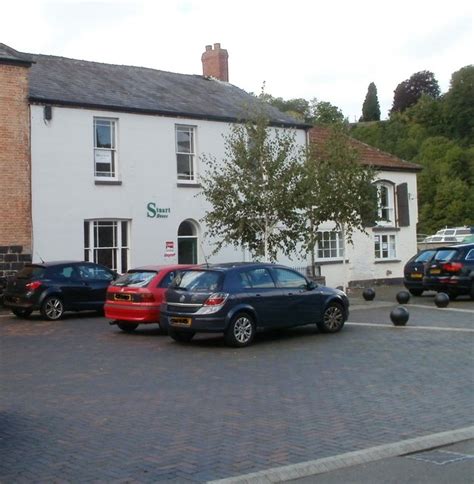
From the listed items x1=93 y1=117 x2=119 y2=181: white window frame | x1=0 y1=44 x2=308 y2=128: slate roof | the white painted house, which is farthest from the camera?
x1=93 y1=117 x2=119 y2=181: white window frame

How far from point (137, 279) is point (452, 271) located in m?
11.2

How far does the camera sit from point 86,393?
9.80m

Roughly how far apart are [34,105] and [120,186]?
387 cm

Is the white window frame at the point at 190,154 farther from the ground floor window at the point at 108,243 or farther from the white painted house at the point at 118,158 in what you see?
the ground floor window at the point at 108,243

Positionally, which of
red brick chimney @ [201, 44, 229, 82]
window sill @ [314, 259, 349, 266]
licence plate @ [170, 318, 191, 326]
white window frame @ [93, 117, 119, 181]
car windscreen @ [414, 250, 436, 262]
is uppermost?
red brick chimney @ [201, 44, 229, 82]

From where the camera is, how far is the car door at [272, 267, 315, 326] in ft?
48.9

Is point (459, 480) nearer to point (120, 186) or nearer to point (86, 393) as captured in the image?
point (86, 393)

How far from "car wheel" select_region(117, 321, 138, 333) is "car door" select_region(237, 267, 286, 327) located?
11.8 ft

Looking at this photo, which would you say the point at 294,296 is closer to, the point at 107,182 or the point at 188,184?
the point at 107,182

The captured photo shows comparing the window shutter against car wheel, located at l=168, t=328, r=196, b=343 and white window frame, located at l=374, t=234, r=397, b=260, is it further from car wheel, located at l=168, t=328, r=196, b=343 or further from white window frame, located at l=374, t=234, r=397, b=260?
car wheel, located at l=168, t=328, r=196, b=343

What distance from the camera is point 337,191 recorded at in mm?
24016

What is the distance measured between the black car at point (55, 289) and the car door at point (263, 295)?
682cm

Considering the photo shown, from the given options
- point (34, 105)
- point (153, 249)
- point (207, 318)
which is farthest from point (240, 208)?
point (207, 318)

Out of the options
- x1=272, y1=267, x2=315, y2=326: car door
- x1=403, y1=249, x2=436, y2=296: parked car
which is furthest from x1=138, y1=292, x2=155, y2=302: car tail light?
x1=403, y1=249, x2=436, y2=296: parked car
